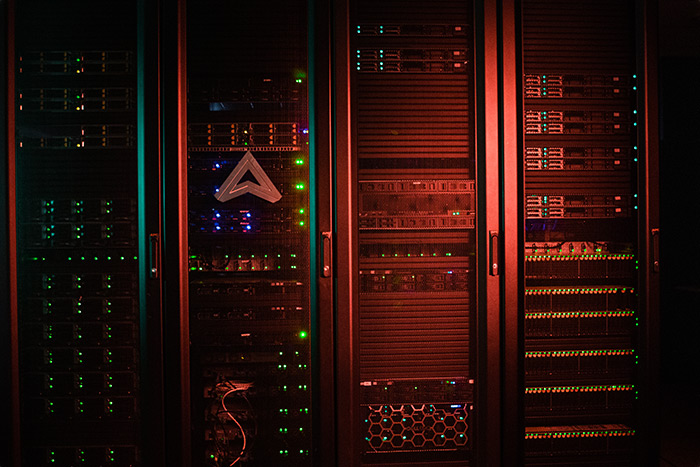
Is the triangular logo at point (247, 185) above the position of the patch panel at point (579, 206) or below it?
above

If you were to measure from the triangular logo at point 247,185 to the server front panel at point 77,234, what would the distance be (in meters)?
0.43

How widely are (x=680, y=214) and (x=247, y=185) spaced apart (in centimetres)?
364

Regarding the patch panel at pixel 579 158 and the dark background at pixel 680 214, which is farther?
the dark background at pixel 680 214

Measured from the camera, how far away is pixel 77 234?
1971mm

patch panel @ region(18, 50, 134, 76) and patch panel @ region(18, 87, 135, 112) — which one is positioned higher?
patch panel @ region(18, 50, 134, 76)

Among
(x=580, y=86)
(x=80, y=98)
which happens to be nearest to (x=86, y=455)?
(x=80, y=98)

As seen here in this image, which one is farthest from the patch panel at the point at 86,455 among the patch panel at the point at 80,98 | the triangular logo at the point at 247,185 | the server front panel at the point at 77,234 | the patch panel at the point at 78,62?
the patch panel at the point at 78,62

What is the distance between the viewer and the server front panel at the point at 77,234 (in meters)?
1.96

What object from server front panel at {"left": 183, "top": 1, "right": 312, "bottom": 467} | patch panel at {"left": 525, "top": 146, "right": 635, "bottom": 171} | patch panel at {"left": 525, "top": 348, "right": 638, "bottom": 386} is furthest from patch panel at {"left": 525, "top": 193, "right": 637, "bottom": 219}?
server front panel at {"left": 183, "top": 1, "right": 312, "bottom": 467}

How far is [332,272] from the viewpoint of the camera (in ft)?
6.32

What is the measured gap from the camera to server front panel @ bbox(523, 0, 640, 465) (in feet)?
6.59

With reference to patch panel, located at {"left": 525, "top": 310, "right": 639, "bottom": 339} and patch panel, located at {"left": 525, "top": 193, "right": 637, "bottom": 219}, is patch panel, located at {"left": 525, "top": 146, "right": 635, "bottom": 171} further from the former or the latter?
patch panel, located at {"left": 525, "top": 310, "right": 639, "bottom": 339}

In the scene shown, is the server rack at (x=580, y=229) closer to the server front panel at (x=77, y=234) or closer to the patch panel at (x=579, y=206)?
the patch panel at (x=579, y=206)

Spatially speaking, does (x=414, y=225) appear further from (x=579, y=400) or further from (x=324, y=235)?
(x=579, y=400)
